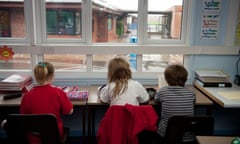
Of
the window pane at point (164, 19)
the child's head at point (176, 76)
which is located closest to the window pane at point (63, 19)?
the window pane at point (164, 19)

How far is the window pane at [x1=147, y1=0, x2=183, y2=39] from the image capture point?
8.91 feet

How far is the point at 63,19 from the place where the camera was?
106 inches

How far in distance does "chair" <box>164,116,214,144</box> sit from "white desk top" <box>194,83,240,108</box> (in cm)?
46

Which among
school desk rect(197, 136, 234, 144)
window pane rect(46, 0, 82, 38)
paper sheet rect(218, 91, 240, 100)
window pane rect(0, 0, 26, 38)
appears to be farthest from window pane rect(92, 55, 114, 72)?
school desk rect(197, 136, 234, 144)

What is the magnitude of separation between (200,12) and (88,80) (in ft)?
4.80

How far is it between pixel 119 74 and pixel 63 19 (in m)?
1.16

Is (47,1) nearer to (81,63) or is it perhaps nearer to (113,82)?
(81,63)

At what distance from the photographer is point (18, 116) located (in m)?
1.52

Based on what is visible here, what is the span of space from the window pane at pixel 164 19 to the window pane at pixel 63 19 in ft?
2.68

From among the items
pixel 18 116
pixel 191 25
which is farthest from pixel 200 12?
pixel 18 116

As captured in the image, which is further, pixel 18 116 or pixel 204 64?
pixel 204 64

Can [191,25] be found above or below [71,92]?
above

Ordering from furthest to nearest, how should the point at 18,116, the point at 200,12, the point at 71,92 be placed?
1. the point at 200,12
2. the point at 71,92
3. the point at 18,116

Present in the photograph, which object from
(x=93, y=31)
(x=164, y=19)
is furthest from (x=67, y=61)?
(x=164, y=19)
